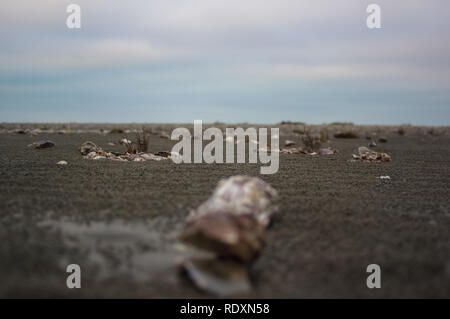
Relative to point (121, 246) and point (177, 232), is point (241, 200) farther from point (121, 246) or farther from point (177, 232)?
point (121, 246)

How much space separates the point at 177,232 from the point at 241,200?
85 cm

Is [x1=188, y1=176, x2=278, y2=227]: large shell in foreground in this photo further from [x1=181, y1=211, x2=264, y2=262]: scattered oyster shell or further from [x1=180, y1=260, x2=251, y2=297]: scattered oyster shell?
[x1=180, y1=260, x2=251, y2=297]: scattered oyster shell

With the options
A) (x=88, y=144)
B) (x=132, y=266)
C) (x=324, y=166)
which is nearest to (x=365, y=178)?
(x=324, y=166)

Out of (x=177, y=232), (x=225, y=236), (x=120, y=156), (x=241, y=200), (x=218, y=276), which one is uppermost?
(x=120, y=156)

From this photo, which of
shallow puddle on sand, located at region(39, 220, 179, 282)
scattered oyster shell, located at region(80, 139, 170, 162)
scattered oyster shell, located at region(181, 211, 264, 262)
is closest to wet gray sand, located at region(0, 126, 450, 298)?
shallow puddle on sand, located at region(39, 220, 179, 282)

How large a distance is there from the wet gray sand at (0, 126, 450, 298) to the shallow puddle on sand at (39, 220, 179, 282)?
11mm

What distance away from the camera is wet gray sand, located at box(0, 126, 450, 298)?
3.18 m

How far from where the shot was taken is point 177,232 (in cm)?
423

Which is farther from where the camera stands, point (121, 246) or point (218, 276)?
point (121, 246)

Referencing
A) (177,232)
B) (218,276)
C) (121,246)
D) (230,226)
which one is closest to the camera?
(218,276)

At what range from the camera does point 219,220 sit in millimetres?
3424

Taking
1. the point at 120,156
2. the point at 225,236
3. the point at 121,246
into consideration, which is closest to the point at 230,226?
the point at 225,236

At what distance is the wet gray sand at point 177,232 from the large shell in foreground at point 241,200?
0.95 feet
